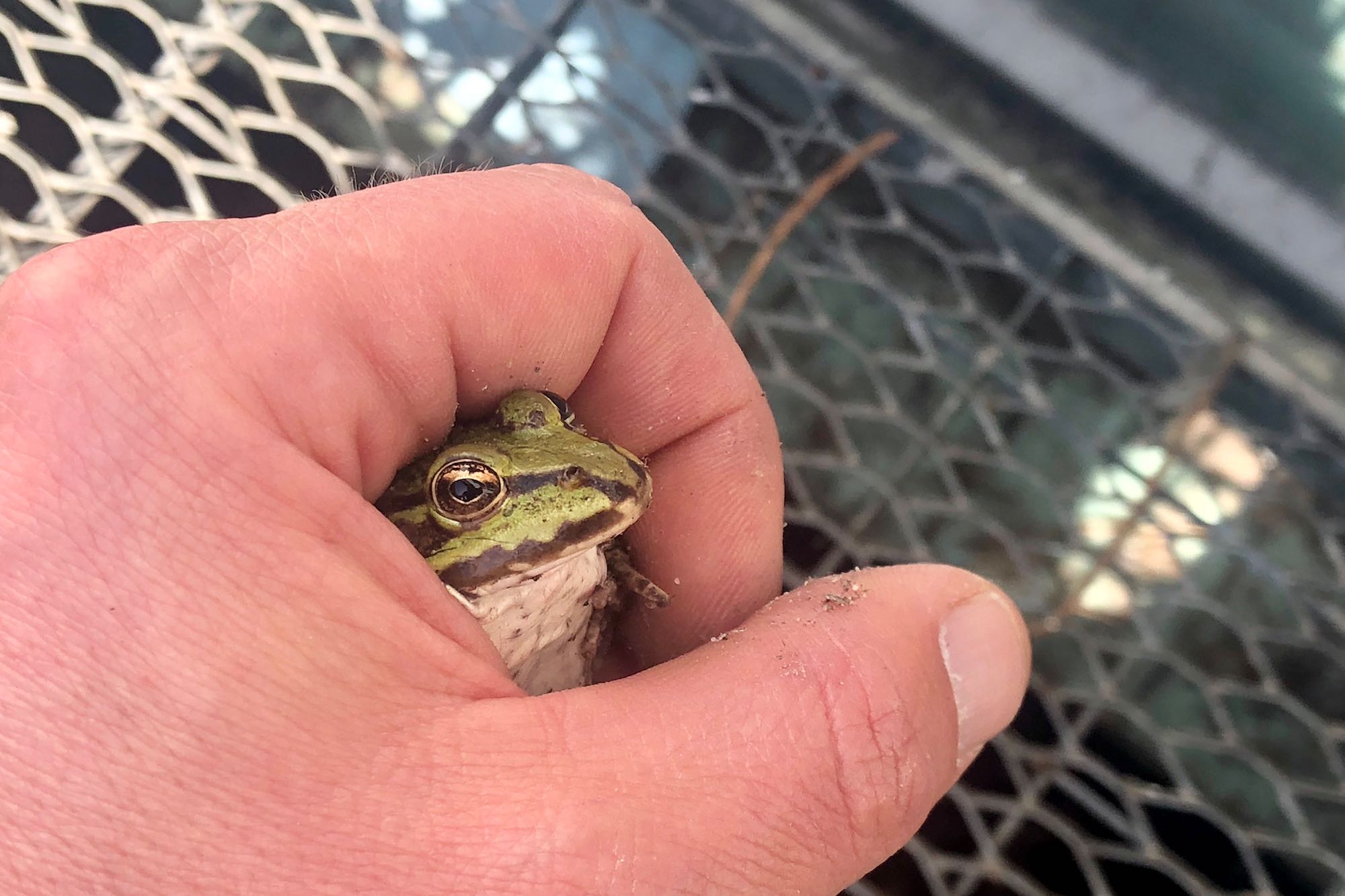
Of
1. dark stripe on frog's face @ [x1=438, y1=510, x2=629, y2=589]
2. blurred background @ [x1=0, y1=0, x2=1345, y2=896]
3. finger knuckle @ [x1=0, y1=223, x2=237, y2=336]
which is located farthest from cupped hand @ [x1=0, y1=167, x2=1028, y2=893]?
blurred background @ [x1=0, y1=0, x2=1345, y2=896]

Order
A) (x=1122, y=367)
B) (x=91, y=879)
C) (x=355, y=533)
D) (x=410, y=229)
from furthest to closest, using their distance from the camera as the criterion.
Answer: (x=1122, y=367)
(x=410, y=229)
(x=355, y=533)
(x=91, y=879)

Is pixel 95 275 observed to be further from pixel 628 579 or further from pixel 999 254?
pixel 999 254

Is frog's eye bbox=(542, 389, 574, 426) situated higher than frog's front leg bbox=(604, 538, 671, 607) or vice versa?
frog's eye bbox=(542, 389, 574, 426)

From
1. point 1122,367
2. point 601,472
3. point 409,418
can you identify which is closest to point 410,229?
point 409,418

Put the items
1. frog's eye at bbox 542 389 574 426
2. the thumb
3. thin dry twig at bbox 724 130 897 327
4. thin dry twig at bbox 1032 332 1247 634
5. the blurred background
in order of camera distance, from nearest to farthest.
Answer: the thumb < frog's eye at bbox 542 389 574 426 < the blurred background < thin dry twig at bbox 1032 332 1247 634 < thin dry twig at bbox 724 130 897 327

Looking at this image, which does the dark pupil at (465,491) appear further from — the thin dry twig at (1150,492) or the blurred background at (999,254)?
the thin dry twig at (1150,492)

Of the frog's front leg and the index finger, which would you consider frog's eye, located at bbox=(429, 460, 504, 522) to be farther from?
the frog's front leg

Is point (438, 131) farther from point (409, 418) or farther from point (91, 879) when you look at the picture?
point (91, 879)
